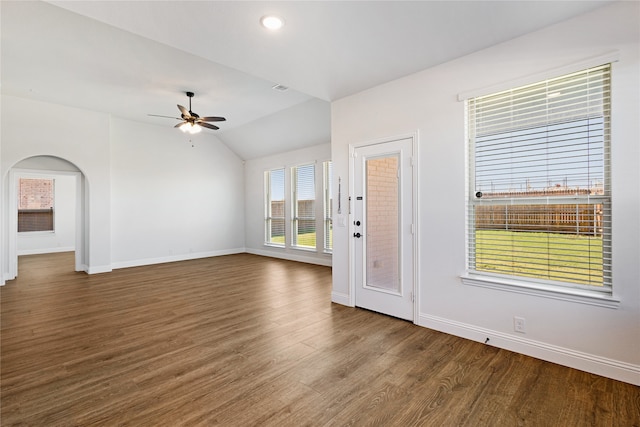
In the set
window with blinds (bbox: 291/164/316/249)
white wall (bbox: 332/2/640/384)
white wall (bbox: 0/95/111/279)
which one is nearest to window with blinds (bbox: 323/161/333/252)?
window with blinds (bbox: 291/164/316/249)

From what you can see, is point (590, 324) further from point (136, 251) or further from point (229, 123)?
point (136, 251)

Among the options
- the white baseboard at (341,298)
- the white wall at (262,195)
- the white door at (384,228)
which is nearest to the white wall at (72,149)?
the white wall at (262,195)

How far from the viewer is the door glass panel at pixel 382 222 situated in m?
3.56

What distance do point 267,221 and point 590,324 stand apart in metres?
7.29

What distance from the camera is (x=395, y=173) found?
354 centimetres

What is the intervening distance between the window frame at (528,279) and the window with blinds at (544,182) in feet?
0.03

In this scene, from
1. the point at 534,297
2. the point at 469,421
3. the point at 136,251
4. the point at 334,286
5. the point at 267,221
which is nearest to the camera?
the point at 469,421

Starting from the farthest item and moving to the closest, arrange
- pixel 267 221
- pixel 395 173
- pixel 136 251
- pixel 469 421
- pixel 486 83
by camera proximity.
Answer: pixel 267 221 → pixel 136 251 → pixel 395 173 → pixel 486 83 → pixel 469 421

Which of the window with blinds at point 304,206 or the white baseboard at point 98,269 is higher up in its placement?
the window with blinds at point 304,206

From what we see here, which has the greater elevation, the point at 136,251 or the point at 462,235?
the point at 462,235

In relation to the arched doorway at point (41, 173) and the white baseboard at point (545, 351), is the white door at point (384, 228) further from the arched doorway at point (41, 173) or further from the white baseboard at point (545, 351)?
the arched doorway at point (41, 173)

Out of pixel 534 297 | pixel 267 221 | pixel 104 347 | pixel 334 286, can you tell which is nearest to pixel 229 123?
pixel 267 221

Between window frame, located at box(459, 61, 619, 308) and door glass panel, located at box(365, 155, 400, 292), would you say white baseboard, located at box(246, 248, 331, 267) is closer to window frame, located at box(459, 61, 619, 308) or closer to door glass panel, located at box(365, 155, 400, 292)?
door glass panel, located at box(365, 155, 400, 292)

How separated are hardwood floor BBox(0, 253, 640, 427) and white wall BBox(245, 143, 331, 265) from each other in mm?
3421
